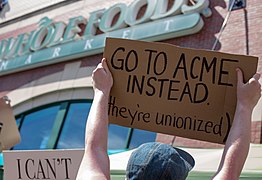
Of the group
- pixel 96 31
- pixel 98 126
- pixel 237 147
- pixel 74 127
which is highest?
pixel 96 31

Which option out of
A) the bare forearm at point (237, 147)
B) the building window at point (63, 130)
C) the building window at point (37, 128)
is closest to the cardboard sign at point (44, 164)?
the bare forearm at point (237, 147)

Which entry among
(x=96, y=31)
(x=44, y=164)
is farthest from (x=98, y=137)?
(x=96, y=31)

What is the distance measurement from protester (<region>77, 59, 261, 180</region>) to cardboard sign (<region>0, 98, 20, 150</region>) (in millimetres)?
3724

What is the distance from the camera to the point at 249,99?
189 cm

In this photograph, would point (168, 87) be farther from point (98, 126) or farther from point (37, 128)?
point (37, 128)

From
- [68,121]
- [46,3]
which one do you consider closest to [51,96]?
[68,121]

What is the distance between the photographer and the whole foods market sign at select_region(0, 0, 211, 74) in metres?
8.52

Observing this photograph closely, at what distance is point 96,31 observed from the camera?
10297 mm

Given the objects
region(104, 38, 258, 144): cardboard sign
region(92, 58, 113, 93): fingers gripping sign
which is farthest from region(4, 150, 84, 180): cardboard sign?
region(92, 58, 113, 93): fingers gripping sign

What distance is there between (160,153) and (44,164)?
223 centimetres

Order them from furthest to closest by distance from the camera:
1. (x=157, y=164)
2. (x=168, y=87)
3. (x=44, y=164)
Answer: (x=44, y=164), (x=168, y=87), (x=157, y=164)

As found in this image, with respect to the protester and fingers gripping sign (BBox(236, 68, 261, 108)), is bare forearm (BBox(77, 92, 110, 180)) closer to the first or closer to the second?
the protester

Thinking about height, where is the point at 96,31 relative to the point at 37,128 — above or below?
above

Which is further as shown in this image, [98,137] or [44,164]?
[44,164]
